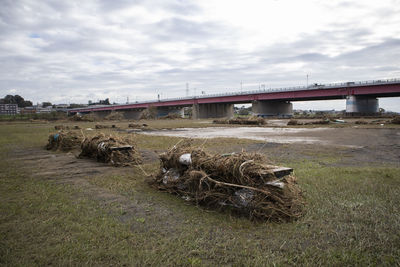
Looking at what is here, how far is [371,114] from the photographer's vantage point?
54.3 metres

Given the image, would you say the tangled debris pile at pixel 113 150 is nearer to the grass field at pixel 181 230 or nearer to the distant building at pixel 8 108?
the grass field at pixel 181 230

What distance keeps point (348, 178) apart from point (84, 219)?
20.3ft

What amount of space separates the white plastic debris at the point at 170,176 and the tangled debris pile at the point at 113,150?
10.8 feet

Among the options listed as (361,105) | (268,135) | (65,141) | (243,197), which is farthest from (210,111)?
(243,197)

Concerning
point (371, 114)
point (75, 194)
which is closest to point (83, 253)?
point (75, 194)

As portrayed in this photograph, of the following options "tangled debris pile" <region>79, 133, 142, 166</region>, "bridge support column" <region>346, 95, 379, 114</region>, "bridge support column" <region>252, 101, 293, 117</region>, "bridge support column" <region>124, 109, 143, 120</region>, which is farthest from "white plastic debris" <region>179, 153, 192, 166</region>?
"bridge support column" <region>124, 109, 143, 120</region>

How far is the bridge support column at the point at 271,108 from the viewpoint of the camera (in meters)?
72.7

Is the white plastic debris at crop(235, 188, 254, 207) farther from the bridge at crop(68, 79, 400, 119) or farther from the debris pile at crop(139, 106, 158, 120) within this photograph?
the debris pile at crop(139, 106, 158, 120)

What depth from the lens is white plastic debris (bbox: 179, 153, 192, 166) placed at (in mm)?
5914

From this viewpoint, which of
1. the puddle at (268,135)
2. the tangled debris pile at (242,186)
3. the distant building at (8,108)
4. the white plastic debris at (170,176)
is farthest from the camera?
the distant building at (8,108)

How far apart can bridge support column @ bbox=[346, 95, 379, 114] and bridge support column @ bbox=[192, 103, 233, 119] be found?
4321 cm

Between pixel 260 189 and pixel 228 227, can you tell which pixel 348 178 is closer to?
pixel 260 189

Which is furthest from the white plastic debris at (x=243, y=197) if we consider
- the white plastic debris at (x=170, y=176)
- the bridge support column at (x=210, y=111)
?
the bridge support column at (x=210, y=111)

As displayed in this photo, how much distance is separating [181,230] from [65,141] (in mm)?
11599
